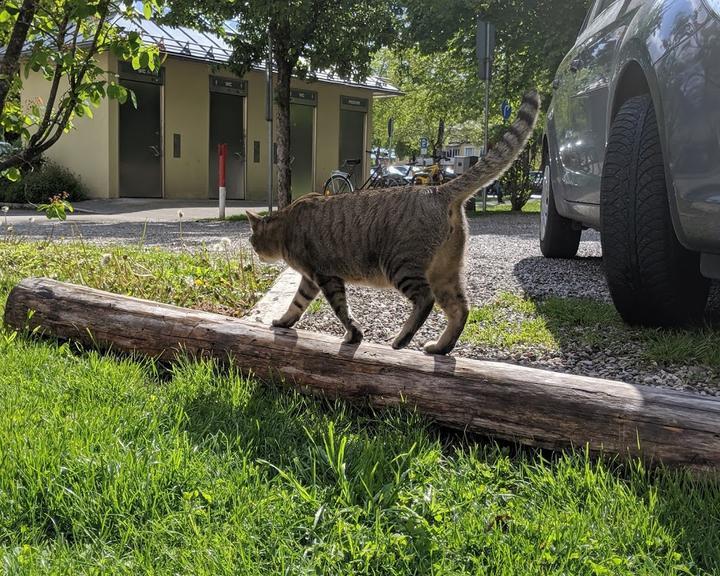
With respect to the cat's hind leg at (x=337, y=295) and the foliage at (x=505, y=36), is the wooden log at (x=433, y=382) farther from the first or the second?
the foliage at (x=505, y=36)

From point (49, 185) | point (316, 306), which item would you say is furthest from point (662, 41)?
point (49, 185)

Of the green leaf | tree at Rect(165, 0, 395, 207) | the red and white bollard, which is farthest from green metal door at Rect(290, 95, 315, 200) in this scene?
the green leaf

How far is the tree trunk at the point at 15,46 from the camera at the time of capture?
4758 mm

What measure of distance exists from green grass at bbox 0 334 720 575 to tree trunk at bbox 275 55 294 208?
12453mm

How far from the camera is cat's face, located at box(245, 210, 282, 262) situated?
4207mm

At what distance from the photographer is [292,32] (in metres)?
13.8

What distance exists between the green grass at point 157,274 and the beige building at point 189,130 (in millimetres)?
11678

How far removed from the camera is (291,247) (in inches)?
155

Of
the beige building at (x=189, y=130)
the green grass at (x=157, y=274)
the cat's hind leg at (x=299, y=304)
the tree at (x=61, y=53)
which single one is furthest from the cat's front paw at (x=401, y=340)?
the beige building at (x=189, y=130)

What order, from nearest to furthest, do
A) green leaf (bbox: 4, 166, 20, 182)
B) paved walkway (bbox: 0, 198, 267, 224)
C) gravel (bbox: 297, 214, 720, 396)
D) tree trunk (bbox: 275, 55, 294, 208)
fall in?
gravel (bbox: 297, 214, 720, 396) < green leaf (bbox: 4, 166, 20, 182) < paved walkway (bbox: 0, 198, 267, 224) < tree trunk (bbox: 275, 55, 294, 208)

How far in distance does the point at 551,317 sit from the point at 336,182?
11453mm

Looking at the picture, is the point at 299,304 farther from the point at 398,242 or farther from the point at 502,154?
the point at 502,154

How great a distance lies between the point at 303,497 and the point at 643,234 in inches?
93.0

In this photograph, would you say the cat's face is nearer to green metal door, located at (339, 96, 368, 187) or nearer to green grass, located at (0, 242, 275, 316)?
green grass, located at (0, 242, 275, 316)
